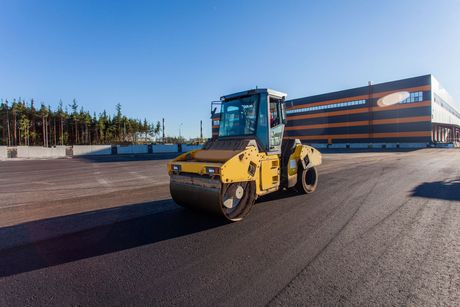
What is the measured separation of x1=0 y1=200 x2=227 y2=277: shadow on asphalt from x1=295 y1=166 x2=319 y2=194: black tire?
3.23 meters

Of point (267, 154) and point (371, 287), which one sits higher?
point (267, 154)

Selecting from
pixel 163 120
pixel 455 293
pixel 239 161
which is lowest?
pixel 455 293

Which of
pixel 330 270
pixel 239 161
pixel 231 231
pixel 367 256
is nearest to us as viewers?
pixel 330 270

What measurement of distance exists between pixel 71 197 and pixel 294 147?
701cm

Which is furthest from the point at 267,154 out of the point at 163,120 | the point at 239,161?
the point at 163,120

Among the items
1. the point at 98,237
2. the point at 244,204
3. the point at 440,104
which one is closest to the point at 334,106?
the point at 440,104

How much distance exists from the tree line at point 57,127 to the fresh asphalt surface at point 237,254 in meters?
56.7

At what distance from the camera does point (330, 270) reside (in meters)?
2.96

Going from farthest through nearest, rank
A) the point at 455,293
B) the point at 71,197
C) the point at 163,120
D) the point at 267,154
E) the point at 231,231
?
the point at 163,120, the point at 71,197, the point at 267,154, the point at 231,231, the point at 455,293

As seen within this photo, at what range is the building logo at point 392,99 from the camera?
141 ft

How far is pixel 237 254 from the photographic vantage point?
3.44 m

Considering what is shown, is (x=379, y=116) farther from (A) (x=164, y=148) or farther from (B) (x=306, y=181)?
(B) (x=306, y=181)

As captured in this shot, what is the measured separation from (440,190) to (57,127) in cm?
7035

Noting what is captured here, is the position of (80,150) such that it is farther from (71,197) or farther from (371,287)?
(371,287)
